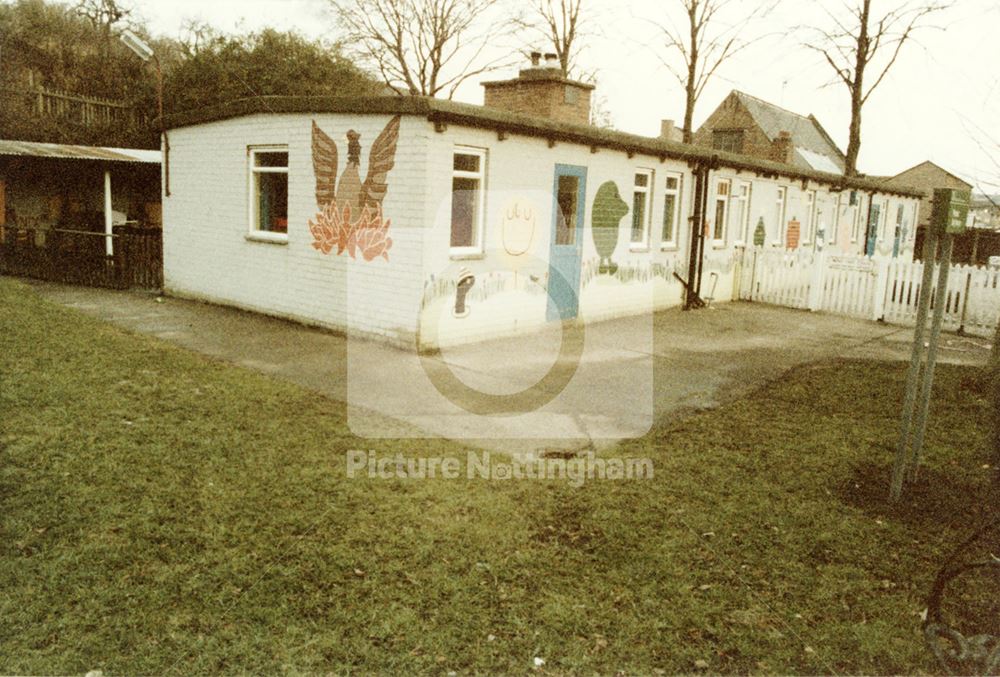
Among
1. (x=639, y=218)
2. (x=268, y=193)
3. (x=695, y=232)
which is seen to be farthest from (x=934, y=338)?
(x=695, y=232)

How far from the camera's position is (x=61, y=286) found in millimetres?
15531

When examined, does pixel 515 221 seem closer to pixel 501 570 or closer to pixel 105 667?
pixel 501 570

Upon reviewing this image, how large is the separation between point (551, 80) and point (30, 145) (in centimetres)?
1239

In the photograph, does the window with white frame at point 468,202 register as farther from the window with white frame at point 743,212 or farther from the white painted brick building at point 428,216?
the window with white frame at point 743,212

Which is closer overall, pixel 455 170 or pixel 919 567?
pixel 919 567

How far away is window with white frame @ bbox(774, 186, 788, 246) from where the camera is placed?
20744 millimetres

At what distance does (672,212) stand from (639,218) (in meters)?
1.39

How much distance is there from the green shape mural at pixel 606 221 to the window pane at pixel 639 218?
27.3 inches

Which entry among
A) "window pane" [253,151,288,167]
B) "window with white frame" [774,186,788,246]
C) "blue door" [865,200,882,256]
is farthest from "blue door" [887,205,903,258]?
"window pane" [253,151,288,167]

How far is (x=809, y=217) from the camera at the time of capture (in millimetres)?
22422

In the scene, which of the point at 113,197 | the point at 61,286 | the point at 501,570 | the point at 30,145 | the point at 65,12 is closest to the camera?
the point at 501,570

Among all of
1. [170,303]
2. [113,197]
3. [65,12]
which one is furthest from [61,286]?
[65,12]

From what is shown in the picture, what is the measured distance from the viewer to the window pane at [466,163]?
10977 millimetres

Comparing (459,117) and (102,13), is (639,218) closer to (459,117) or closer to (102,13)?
(459,117)
